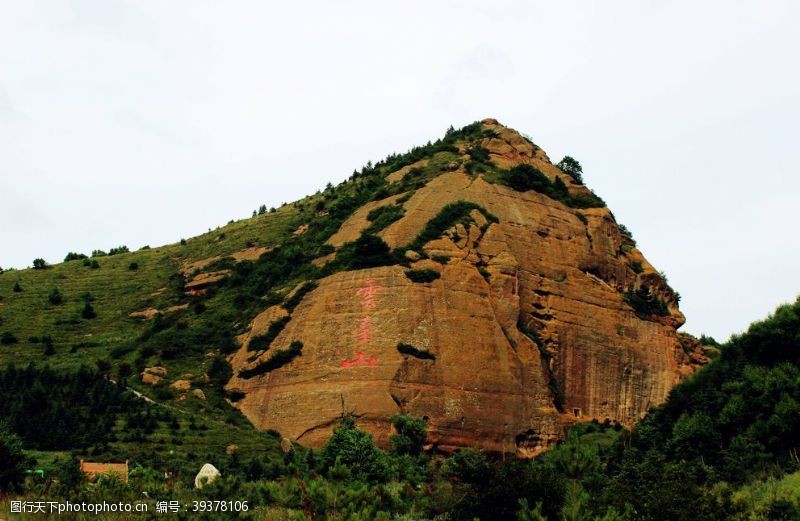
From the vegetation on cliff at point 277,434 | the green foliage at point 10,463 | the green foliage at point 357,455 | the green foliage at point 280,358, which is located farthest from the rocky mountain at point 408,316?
the green foliage at point 10,463

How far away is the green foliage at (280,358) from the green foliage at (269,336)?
1.69m

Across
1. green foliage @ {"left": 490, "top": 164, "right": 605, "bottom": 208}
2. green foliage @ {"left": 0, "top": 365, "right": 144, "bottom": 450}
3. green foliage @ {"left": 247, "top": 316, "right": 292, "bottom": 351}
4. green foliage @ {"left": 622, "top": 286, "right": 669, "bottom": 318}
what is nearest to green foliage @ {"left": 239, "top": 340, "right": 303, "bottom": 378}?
green foliage @ {"left": 247, "top": 316, "right": 292, "bottom": 351}

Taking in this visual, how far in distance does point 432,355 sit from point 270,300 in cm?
1373

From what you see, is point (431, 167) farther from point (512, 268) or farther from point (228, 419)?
point (228, 419)

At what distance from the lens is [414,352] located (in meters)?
54.5

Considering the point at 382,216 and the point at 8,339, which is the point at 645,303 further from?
the point at 8,339

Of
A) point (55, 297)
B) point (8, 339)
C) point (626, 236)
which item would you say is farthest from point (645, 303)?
point (55, 297)

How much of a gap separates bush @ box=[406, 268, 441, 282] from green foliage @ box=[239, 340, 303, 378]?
6909 mm

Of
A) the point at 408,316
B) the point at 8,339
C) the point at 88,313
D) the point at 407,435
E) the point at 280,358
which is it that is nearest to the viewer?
the point at 407,435

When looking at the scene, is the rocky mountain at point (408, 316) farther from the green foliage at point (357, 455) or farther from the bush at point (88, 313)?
the green foliage at point (357, 455)

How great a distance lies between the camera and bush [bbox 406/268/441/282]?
58156 mm

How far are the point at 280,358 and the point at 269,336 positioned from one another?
331 centimetres

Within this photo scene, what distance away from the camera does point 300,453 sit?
49719 millimetres

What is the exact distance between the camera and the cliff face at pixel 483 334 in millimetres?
53750
